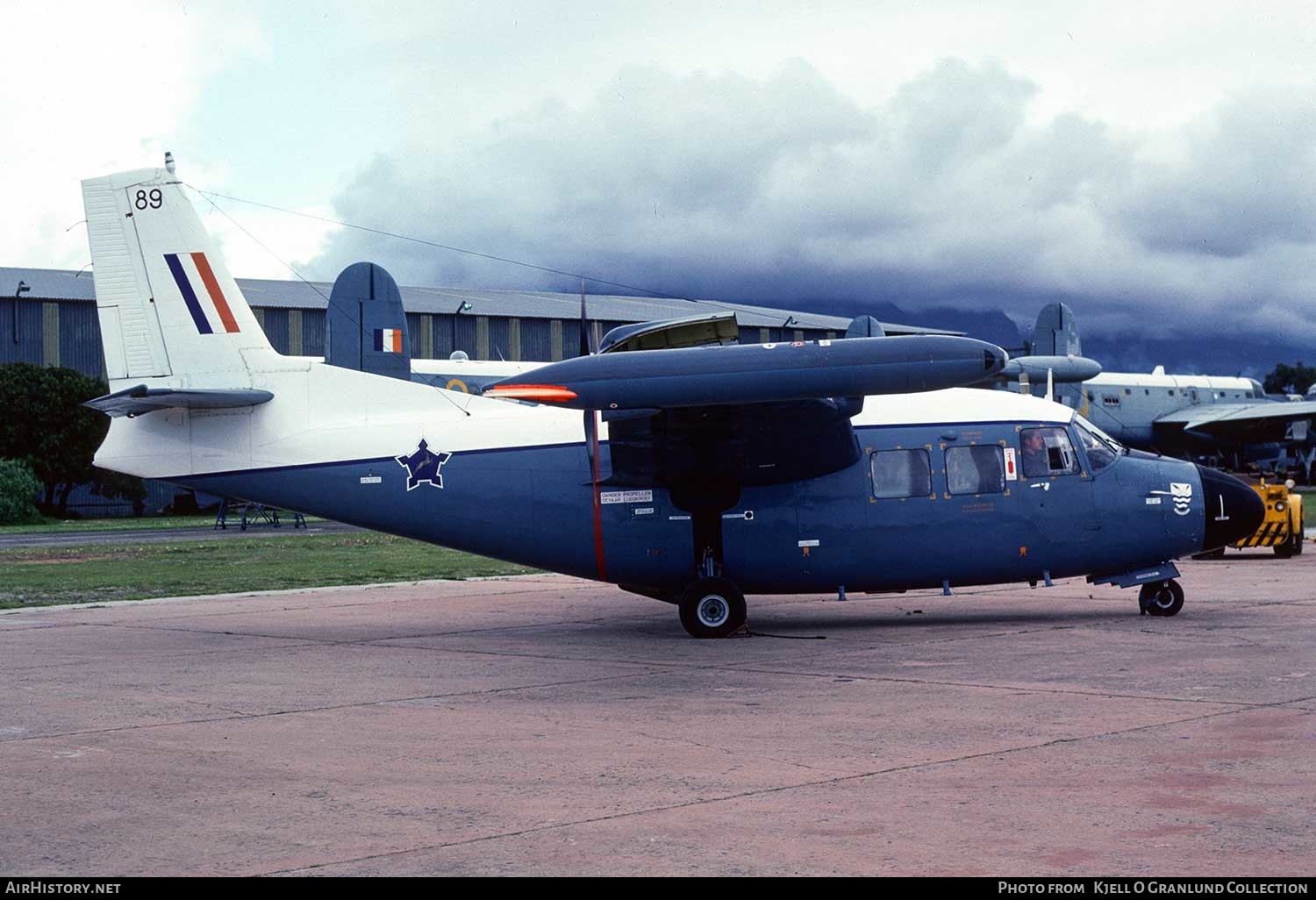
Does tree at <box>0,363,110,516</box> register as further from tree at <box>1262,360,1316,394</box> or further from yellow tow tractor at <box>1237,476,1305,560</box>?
tree at <box>1262,360,1316,394</box>

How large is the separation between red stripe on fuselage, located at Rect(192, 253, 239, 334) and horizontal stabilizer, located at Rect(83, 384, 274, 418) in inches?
33.9

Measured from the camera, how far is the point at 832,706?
11.7m

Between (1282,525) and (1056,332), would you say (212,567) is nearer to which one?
(1282,525)

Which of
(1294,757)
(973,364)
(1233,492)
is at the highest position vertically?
(973,364)

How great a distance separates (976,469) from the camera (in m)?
17.5

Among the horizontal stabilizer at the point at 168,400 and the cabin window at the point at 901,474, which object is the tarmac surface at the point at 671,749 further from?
the horizontal stabilizer at the point at 168,400

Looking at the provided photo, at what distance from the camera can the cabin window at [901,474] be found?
1738cm

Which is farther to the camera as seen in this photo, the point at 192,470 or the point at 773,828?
the point at 192,470

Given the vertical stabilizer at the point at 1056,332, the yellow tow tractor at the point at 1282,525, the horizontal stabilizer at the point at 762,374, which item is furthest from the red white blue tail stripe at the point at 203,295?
the vertical stabilizer at the point at 1056,332

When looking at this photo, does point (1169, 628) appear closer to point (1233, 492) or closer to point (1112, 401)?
point (1233, 492)

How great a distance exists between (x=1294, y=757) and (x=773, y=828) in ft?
12.7

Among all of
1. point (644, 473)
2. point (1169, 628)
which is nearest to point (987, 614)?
point (1169, 628)

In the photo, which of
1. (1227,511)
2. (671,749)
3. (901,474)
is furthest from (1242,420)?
(671,749)

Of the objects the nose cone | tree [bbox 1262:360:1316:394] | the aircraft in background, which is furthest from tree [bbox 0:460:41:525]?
tree [bbox 1262:360:1316:394]
